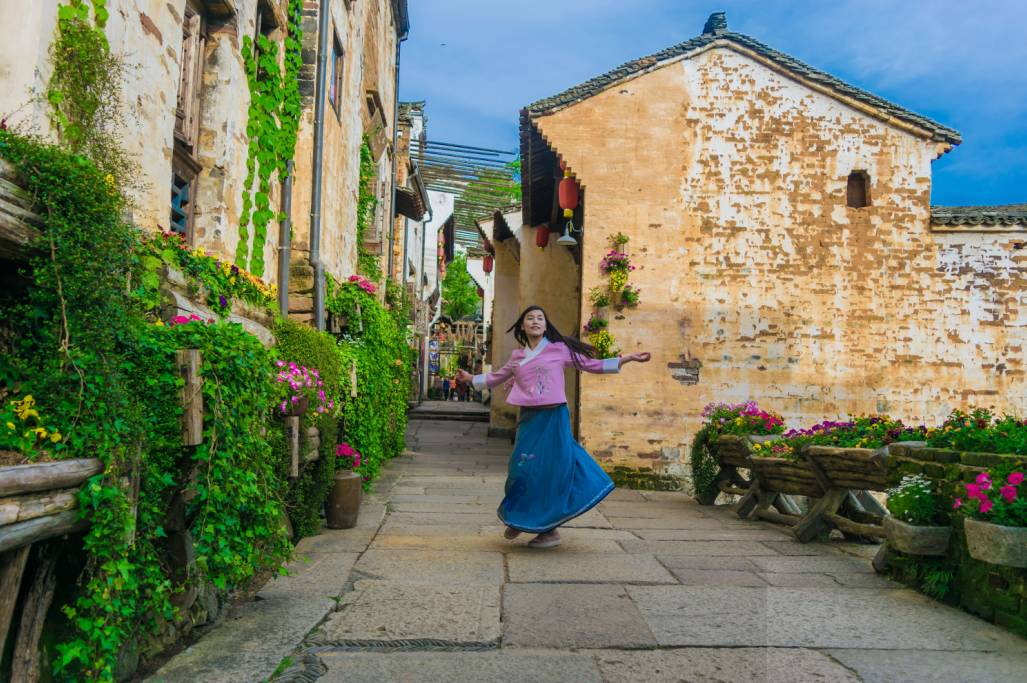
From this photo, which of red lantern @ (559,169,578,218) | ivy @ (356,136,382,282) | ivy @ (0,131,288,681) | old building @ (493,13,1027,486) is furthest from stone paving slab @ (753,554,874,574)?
ivy @ (356,136,382,282)

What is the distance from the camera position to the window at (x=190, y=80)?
18.6 feet

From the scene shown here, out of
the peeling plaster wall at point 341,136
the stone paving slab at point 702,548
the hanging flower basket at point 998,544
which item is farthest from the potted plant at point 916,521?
the peeling plaster wall at point 341,136

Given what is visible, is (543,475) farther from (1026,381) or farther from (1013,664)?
(1026,381)

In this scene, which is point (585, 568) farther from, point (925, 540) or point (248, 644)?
point (248, 644)

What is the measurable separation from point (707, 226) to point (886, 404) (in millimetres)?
3612

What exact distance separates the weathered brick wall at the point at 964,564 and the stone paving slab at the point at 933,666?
0.51 metres

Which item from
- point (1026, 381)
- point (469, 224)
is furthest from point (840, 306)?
point (469, 224)

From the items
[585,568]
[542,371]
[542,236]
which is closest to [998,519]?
[585,568]

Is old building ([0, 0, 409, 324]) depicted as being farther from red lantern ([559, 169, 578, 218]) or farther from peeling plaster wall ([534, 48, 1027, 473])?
peeling plaster wall ([534, 48, 1027, 473])

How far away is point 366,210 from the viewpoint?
1313 centimetres

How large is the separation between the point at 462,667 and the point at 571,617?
933 mm

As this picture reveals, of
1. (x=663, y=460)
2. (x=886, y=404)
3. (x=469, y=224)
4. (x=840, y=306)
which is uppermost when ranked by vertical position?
(x=469, y=224)

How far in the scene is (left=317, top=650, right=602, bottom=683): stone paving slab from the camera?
3238 mm

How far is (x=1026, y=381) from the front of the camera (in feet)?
38.3
